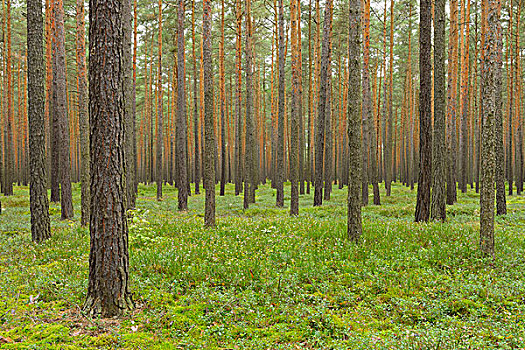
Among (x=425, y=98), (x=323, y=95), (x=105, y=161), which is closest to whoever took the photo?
(x=105, y=161)

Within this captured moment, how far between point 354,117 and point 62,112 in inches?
584

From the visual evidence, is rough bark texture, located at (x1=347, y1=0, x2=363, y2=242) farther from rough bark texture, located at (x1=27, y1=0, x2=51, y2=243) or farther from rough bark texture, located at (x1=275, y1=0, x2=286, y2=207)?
rough bark texture, located at (x1=27, y1=0, x2=51, y2=243)

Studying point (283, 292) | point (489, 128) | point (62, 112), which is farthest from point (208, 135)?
point (62, 112)

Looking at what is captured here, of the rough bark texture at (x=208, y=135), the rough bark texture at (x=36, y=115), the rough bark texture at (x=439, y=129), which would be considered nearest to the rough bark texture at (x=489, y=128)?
the rough bark texture at (x=439, y=129)

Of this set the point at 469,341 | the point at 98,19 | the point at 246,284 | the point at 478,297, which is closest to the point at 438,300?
the point at 478,297

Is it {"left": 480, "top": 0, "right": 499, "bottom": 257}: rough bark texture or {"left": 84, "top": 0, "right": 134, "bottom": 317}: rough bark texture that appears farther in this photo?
{"left": 480, "top": 0, "right": 499, "bottom": 257}: rough bark texture

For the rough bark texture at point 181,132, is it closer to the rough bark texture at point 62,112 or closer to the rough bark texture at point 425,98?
the rough bark texture at point 62,112

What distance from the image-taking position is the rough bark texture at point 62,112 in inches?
557

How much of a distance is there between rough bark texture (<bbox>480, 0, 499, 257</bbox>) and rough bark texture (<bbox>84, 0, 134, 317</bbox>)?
24.0 ft

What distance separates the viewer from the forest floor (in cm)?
450

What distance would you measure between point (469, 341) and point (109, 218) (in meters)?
5.24

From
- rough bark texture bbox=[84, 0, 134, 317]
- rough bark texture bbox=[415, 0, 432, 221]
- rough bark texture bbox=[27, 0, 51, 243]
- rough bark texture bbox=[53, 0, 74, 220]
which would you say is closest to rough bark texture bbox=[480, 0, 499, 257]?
rough bark texture bbox=[415, 0, 432, 221]

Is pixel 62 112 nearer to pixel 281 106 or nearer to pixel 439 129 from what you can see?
pixel 281 106

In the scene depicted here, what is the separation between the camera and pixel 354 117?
8.64m
